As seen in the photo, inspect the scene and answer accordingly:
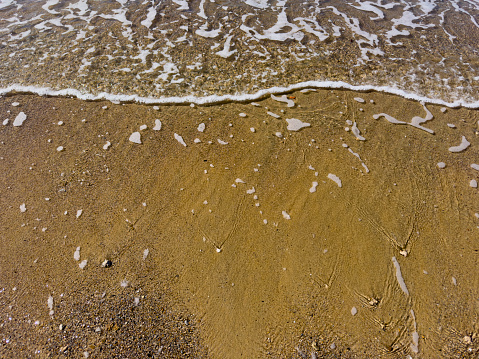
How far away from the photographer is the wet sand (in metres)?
2.81

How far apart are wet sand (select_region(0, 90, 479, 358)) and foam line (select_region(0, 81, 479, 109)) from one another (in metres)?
0.22

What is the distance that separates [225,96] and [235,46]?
73.7 inches

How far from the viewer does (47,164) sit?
4.18 metres

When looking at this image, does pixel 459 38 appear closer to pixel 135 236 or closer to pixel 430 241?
pixel 430 241

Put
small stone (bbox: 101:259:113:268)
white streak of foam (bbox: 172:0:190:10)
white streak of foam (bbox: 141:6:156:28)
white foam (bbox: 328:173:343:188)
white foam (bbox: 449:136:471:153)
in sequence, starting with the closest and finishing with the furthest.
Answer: small stone (bbox: 101:259:113:268)
white foam (bbox: 328:173:343:188)
white foam (bbox: 449:136:471:153)
white streak of foam (bbox: 141:6:156:28)
white streak of foam (bbox: 172:0:190:10)

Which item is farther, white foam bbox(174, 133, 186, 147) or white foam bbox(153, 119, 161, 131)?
white foam bbox(153, 119, 161, 131)

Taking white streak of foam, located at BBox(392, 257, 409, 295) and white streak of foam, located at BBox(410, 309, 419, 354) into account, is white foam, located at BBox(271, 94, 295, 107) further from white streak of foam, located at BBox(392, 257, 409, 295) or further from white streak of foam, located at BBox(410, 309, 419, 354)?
white streak of foam, located at BBox(410, 309, 419, 354)

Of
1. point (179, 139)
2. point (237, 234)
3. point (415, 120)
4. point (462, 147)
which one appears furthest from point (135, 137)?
point (462, 147)

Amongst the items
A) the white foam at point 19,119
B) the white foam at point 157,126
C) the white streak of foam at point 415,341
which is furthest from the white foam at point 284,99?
the white foam at point 19,119

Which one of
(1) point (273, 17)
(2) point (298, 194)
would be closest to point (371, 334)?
(2) point (298, 194)

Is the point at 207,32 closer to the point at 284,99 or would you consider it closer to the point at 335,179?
the point at 284,99

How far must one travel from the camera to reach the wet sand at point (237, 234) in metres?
2.81

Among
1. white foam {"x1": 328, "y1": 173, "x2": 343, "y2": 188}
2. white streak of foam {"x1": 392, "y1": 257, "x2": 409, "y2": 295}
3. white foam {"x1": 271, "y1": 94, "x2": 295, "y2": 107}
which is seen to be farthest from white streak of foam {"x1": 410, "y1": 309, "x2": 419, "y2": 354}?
white foam {"x1": 271, "y1": 94, "x2": 295, "y2": 107}

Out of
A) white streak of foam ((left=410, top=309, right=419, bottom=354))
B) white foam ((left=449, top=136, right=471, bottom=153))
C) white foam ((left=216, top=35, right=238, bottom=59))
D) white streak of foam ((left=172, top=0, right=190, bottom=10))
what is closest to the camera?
white streak of foam ((left=410, top=309, right=419, bottom=354))
